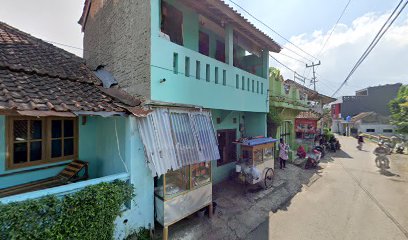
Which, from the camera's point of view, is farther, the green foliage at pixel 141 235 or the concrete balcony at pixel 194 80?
the concrete balcony at pixel 194 80

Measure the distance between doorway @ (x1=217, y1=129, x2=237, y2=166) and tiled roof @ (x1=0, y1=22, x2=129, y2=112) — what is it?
226 inches

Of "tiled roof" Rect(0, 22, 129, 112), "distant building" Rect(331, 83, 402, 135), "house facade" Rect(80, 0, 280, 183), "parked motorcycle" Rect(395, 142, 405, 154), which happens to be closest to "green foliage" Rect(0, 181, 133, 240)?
"tiled roof" Rect(0, 22, 129, 112)

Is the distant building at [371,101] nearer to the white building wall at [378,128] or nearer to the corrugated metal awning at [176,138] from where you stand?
the white building wall at [378,128]

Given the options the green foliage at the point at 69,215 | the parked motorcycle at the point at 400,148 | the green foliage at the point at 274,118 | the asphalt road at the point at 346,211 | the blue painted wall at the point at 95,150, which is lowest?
the asphalt road at the point at 346,211

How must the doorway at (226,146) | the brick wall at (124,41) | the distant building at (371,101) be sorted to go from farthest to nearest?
the distant building at (371,101)
the doorway at (226,146)
the brick wall at (124,41)

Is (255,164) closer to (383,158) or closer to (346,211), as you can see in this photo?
(346,211)

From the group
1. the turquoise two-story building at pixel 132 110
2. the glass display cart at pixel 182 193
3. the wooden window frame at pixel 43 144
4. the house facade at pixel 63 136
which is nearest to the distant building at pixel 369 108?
the turquoise two-story building at pixel 132 110

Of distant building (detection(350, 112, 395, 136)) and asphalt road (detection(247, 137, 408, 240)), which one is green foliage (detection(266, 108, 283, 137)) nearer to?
asphalt road (detection(247, 137, 408, 240))

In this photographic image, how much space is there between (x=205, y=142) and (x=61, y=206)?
153 inches

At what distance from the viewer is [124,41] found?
6.09 meters

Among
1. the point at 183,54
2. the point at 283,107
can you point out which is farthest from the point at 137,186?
the point at 283,107

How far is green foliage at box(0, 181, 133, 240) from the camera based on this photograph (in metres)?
3.01

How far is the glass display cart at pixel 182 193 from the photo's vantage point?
16.8ft

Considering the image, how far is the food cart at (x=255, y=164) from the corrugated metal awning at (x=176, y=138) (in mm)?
2503
